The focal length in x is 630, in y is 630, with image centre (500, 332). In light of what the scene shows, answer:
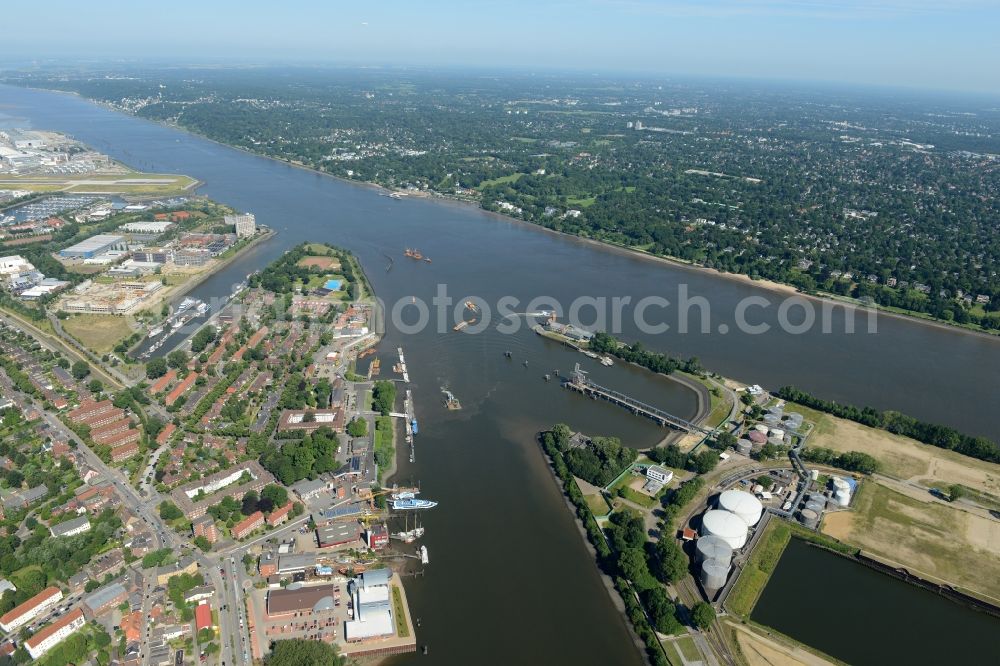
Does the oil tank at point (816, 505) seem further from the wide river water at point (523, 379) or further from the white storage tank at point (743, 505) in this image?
the wide river water at point (523, 379)

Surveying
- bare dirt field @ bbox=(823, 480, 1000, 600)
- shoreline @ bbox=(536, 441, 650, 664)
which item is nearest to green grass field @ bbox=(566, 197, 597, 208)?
shoreline @ bbox=(536, 441, 650, 664)

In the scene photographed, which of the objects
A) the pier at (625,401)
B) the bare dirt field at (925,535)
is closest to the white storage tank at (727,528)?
the bare dirt field at (925,535)

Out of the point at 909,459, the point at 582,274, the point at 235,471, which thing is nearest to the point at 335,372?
the point at 235,471

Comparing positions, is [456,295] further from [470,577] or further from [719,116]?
[719,116]

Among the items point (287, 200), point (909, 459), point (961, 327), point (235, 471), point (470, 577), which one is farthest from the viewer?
point (287, 200)

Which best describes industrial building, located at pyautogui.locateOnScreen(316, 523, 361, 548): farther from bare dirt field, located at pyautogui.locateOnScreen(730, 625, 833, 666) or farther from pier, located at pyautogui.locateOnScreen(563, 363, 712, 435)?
pier, located at pyautogui.locateOnScreen(563, 363, 712, 435)

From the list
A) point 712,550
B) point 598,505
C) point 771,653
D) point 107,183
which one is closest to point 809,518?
point 712,550
